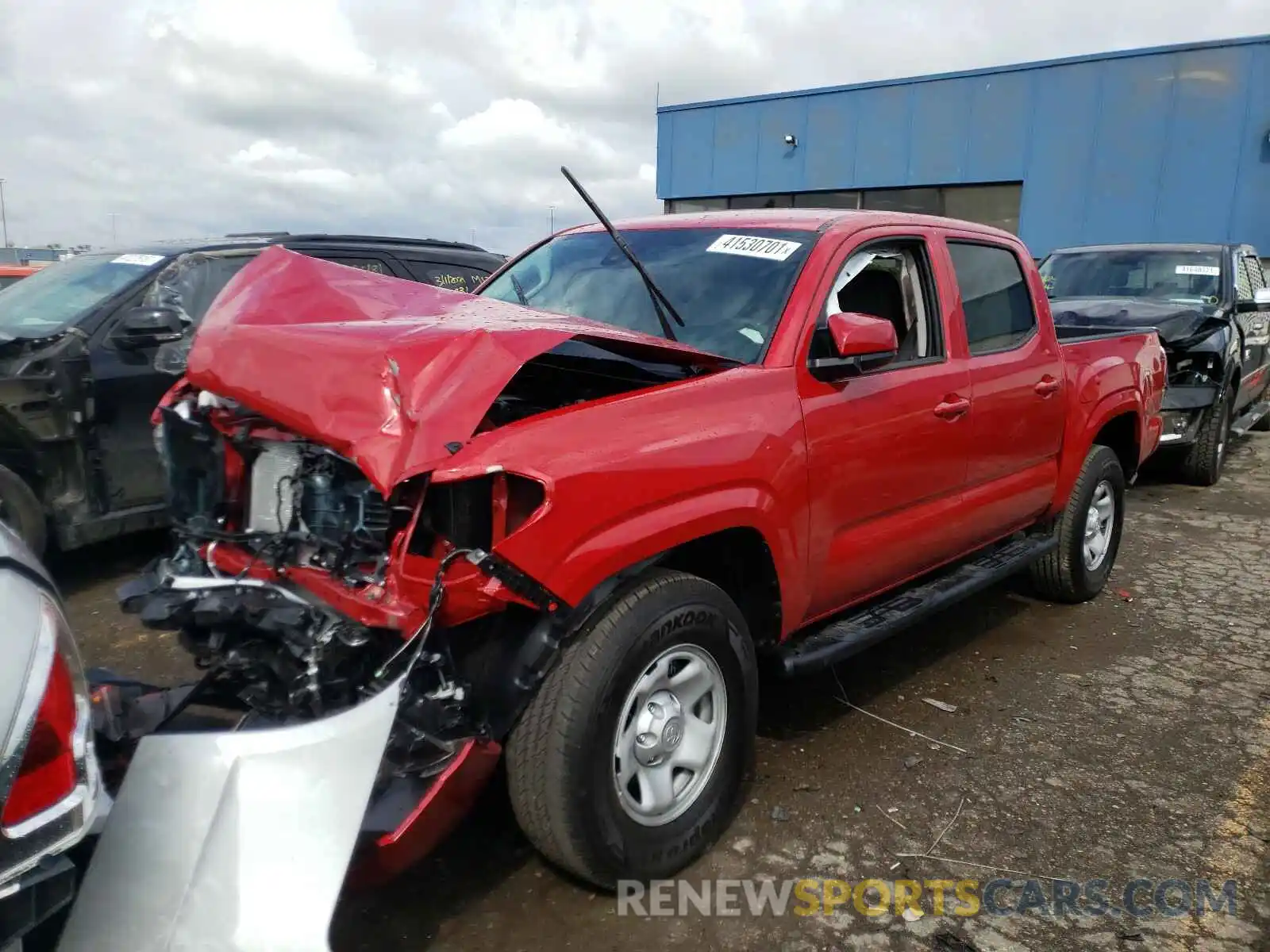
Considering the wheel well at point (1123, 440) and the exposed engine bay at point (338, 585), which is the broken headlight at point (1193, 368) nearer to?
the wheel well at point (1123, 440)

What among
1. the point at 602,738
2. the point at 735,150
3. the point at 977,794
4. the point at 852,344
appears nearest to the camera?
the point at 602,738

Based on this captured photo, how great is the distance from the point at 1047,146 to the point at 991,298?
15479 millimetres

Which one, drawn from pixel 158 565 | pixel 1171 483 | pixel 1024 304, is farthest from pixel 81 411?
pixel 1171 483

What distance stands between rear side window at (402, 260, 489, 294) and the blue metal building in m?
10.7

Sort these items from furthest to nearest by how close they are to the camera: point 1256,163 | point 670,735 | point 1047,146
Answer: point 1047,146, point 1256,163, point 670,735

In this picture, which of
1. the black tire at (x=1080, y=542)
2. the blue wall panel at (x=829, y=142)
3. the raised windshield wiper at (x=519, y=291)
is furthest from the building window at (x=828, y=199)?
the raised windshield wiper at (x=519, y=291)

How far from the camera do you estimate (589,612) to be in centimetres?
237

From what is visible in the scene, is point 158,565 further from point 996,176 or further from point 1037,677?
point 996,176

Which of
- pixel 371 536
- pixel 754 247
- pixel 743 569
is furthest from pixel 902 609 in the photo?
pixel 371 536

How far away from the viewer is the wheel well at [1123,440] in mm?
5191

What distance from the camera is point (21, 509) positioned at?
454 cm

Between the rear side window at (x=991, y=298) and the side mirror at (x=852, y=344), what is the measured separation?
98 cm

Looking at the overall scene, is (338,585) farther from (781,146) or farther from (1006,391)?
(781,146)

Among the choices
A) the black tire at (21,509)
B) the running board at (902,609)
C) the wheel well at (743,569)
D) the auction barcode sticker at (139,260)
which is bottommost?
the running board at (902,609)
